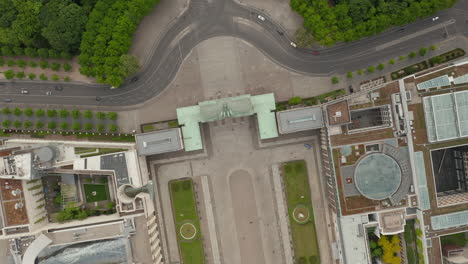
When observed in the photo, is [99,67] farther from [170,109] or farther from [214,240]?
[214,240]

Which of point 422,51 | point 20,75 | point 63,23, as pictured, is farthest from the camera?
point 422,51

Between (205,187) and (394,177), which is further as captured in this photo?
(205,187)

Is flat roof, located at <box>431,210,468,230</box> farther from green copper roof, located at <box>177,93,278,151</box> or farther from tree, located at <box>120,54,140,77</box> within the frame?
tree, located at <box>120,54,140,77</box>

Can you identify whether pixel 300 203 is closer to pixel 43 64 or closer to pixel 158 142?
pixel 158 142

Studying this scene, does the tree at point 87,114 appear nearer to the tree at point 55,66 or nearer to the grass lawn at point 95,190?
the tree at point 55,66

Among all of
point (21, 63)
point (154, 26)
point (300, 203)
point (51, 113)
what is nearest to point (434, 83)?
point (300, 203)

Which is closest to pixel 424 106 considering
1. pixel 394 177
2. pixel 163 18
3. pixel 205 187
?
pixel 394 177
